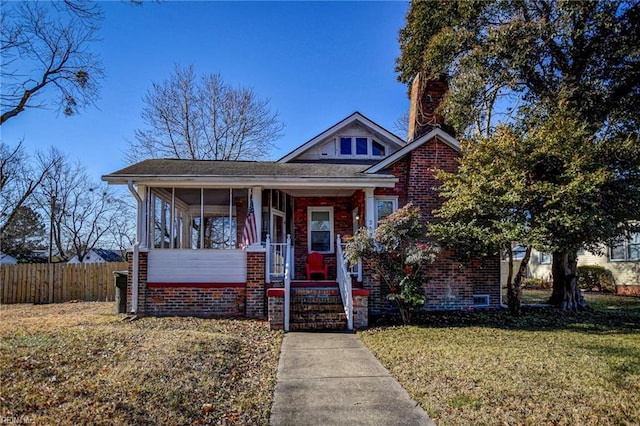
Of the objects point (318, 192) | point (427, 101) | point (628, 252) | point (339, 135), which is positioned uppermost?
point (427, 101)

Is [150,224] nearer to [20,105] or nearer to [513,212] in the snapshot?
[20,105]

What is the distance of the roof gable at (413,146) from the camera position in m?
11.6

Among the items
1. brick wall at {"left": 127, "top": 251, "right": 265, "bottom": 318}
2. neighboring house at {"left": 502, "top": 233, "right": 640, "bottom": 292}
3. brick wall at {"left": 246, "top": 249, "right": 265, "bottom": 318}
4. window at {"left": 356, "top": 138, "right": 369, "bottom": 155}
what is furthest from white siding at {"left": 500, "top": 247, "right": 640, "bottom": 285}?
brick wall at {"left": 127, "top": 251, "right": 265, "bottom": 318}

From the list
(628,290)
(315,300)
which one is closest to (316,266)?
(315,300)

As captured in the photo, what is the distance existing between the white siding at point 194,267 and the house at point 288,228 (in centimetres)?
3

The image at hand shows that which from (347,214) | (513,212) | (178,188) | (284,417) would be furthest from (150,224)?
(513,212)

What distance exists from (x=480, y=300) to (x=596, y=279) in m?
11.7

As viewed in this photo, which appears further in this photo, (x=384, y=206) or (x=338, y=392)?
(x=384, y=206)

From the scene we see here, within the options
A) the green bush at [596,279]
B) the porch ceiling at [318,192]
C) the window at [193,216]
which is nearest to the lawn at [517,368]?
the porch ceiling at [318,192]

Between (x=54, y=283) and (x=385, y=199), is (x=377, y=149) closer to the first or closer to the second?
(x=385, y=199)

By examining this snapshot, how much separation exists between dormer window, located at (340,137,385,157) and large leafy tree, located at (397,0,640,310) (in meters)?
2.56

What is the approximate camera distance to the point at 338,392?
16.2ft

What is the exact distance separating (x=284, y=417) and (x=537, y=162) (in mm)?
8399

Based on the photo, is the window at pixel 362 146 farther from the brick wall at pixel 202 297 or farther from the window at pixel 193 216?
Answer: the brick wall at pixel 202 297
